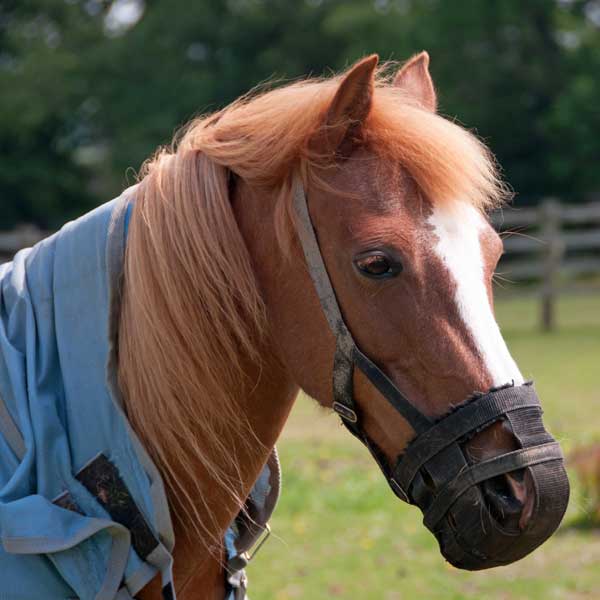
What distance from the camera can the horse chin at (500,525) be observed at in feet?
5.36

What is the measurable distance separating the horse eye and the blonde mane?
20 cm

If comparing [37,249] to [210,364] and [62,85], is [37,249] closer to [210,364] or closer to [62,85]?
[210,364]

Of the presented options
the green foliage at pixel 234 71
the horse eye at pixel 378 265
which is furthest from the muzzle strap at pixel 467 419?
the green foliage at pixel 234 71

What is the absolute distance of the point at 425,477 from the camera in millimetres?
1741

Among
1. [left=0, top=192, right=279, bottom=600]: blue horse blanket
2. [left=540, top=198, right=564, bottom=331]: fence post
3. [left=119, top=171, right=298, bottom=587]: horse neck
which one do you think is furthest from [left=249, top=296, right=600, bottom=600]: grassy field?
[left=540, top=198, right=564, bottom=331]: fence post

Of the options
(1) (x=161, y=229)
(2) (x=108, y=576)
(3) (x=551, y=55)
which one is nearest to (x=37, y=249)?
(1) (x=161, y=229)

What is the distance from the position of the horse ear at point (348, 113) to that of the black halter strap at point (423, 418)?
0.12 meters

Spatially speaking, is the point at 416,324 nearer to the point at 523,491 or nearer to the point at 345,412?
the point at 345,412

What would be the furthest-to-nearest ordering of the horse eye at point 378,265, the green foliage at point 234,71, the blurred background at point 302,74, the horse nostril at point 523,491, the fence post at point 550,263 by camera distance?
the green foliage at point 234,71
the blurred background at point 302,74
the fence post at point 550,263
the horse eye at point 378,265
the horse nostril at point 523,491

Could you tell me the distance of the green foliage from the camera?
25609mm

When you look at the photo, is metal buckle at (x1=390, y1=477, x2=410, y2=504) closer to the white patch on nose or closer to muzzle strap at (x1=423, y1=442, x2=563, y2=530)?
muzzle strap at (x1=423, y1=442, x2=563, y2=530)

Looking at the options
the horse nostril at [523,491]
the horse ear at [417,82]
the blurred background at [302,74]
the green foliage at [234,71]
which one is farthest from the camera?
the green foliage at [234,71]

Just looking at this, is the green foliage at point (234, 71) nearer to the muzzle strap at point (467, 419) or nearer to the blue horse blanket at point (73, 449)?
the blue horse blanket at point (73, 449)

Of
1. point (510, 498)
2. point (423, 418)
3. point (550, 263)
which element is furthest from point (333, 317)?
point (550, 263)
